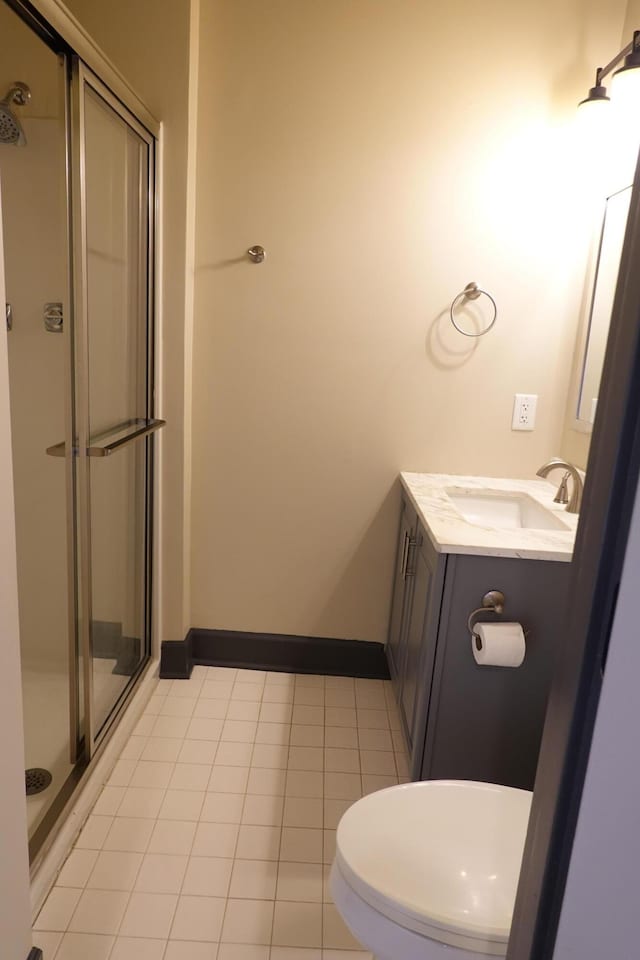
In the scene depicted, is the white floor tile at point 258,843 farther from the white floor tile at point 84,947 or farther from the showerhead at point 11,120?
the showerhead at point 11,120

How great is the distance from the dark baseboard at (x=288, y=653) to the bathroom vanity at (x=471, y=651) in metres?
0.69

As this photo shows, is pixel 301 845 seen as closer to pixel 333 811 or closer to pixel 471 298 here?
pixel 333 811

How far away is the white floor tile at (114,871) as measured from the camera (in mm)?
1567

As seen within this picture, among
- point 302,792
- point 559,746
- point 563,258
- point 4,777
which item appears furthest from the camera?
point 563,258

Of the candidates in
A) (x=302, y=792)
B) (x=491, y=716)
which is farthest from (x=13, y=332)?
(x=491, y=716)

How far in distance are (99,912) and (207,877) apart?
26cm

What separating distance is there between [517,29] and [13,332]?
6.42 feet

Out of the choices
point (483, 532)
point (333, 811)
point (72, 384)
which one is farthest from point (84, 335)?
point (333, 811)

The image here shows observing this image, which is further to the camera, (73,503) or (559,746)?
(73,503)

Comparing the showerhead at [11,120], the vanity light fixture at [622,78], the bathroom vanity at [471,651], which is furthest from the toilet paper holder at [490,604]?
the showerhead at [11,120]

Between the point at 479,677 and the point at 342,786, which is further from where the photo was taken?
the point at 342,786

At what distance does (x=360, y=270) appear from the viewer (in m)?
2.34

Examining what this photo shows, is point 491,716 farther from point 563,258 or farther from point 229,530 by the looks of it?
point 563,258

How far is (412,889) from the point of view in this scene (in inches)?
40.3
